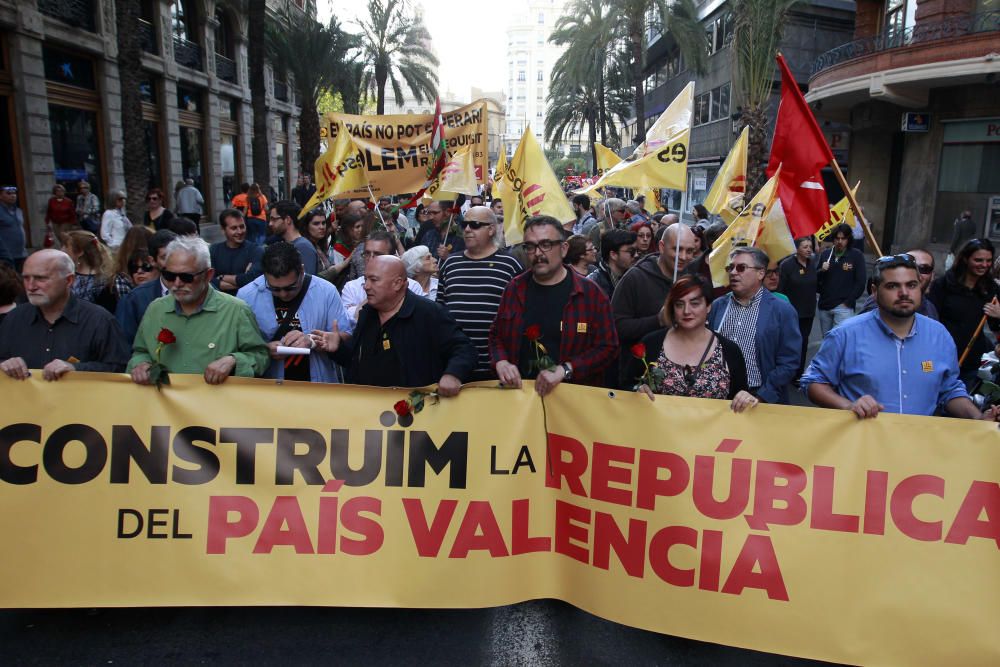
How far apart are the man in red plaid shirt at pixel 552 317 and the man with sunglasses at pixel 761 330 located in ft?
3.68

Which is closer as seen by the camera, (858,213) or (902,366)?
(902,366)

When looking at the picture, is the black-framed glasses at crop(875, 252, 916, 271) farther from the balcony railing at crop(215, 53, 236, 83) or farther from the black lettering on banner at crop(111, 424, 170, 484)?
the balcony railing at crop(215, 53, 236, 83)

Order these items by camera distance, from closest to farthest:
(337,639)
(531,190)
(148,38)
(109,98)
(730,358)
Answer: (337,639) < (730,358) < (531,190) < (109,98) < (148,38)

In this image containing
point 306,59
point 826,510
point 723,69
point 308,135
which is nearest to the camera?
point 826,510

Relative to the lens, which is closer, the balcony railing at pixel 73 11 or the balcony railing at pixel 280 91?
the balcony railing at pixel 73 11

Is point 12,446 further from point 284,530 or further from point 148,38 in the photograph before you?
point 148,38

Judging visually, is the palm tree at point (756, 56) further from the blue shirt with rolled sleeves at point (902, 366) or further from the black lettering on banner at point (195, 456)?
the black lettering on banner at point (195, 456)

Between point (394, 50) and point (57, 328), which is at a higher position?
point (394, 50)

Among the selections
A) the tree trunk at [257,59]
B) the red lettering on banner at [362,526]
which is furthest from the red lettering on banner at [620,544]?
the tree trunk at [257,59]

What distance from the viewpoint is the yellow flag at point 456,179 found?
8317mm

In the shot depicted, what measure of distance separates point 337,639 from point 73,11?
1777cm

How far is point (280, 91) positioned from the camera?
37344 mm

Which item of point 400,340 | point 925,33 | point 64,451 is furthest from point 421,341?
point 925,33

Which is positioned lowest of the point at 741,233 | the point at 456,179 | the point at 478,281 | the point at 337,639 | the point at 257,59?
the point at 337,639
